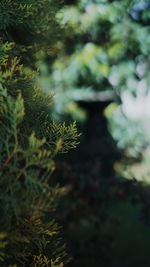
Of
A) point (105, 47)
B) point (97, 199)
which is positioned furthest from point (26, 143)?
point (97, 199)

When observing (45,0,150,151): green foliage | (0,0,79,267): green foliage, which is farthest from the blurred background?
(0,0,79,267): green foliage

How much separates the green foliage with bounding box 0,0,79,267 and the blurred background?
526 mm

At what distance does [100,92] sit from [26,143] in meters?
3.82

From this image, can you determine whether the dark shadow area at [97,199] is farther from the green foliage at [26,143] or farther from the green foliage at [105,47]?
the green foliage at [26,143]

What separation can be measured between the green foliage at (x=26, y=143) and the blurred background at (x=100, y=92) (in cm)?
53

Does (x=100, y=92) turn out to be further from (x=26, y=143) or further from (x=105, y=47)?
(x=26, y=143)

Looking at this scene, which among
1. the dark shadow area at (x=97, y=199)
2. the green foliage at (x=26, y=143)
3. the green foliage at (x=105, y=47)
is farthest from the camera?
the dark shadow area at (x=97, y=199)

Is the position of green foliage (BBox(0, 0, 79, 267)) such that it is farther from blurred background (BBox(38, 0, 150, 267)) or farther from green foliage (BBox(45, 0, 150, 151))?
green foliage (BBox(45, 0, 150, 151))

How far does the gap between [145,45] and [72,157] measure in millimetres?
2876

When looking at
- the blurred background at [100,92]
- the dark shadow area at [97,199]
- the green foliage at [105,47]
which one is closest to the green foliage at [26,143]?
the blurred background at [100,92]

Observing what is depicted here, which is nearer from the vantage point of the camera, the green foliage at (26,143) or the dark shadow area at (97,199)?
the green foliage at (26,143)

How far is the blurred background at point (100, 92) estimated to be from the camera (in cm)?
402

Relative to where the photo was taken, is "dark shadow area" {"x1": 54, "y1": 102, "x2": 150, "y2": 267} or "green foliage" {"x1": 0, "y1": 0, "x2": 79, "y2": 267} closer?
"green foliage" {"x1": 0, "y1": 0, "x2": 79, "y2": 267}

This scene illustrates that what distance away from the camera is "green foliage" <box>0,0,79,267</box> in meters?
1.65
